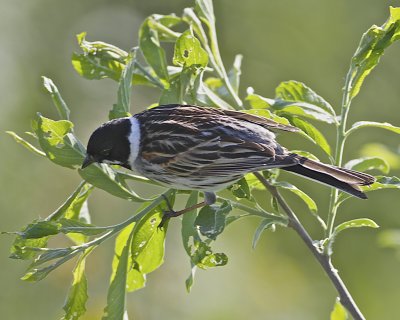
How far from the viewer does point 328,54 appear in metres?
6.63

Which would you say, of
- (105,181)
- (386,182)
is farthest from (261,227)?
(105,181)

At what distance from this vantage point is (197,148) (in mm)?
3336

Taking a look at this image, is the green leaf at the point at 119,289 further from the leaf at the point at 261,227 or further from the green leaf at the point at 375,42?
the green leaf at the point at 375,42

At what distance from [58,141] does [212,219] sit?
0.60 m

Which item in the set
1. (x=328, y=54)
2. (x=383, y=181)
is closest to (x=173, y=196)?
(x=383, y=181)

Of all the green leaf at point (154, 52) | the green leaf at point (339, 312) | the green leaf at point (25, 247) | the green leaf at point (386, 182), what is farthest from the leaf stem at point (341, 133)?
the green leaf at point (25, 247)

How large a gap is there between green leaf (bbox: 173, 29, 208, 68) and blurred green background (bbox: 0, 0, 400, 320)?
322 cm

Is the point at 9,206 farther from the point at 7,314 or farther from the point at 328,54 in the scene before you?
the point at 328,54

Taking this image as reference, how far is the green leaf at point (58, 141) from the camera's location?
106 inches

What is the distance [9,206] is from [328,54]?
2.84 metres

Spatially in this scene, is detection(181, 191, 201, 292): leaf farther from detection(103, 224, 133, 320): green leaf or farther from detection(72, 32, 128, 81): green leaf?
detection(72, 32, 128, 81): green leaf

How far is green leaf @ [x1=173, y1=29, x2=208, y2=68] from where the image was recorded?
2.78 meters

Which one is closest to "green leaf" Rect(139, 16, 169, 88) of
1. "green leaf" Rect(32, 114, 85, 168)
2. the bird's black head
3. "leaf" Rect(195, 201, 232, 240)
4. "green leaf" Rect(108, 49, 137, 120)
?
"green leaf" Rect(108, 49, 137, 120)

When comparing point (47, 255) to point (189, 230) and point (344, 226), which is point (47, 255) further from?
point (344, 226)
